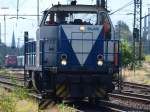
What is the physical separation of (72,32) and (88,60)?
1.14 m

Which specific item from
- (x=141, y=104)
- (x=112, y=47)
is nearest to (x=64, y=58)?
(x=112, y=47)

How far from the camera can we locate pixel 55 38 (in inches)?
725

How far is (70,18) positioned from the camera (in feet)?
61.5

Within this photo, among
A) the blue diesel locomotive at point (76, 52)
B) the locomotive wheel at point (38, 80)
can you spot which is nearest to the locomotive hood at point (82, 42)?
the blue diesel locomotive at point (76, 52)

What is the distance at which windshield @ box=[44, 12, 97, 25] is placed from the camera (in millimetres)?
18625

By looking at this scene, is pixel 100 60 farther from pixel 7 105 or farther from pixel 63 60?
pixel 7 105

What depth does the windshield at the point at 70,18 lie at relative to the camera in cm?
1862

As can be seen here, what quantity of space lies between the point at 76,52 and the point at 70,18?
4.39 feet

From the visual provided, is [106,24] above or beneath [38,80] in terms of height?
above

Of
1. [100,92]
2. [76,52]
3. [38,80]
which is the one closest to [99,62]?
[76,52]

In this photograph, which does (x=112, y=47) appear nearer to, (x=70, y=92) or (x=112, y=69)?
(x=112, y=69)

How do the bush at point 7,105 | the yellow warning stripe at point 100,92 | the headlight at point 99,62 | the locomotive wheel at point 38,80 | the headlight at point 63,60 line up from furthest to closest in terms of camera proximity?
the locomotive wheel at point 38,80
the yellow warning stripe at point 100,92
the headlight at point 99,62
the headlight at point 63,60
the bush at point 7,105

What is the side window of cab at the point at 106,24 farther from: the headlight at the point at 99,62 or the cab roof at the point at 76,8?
the headlight at the point at 99,62

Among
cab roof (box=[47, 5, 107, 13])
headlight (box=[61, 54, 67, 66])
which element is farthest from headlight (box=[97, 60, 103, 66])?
cab roof (box=[47, 5, 107, 13])
